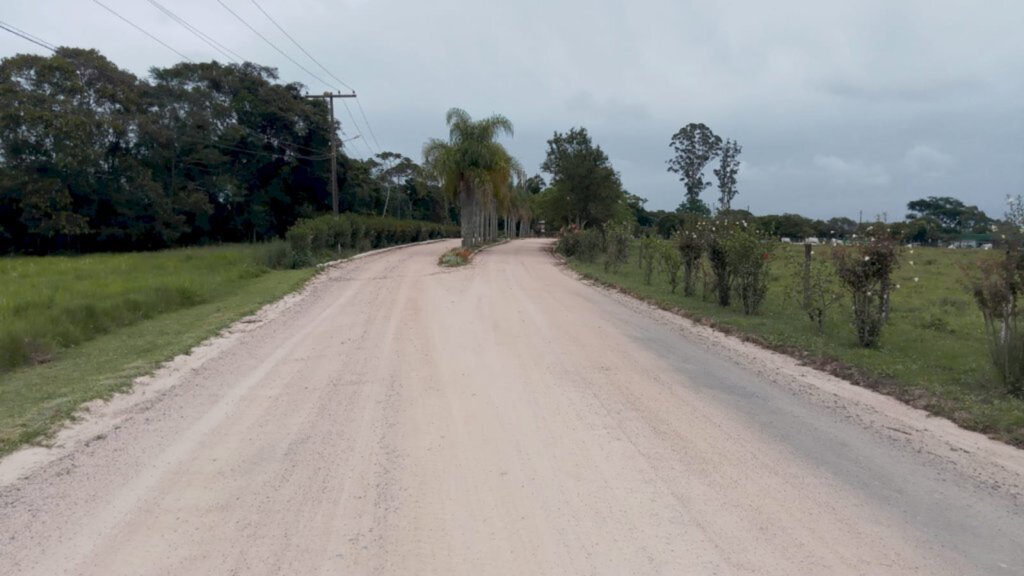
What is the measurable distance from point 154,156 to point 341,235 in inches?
636

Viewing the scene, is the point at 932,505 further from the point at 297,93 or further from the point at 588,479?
the point at 297,93

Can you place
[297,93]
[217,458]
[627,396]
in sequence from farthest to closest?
[297,93], [627,396], [217,458]

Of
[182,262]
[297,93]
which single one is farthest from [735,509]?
[297,93]

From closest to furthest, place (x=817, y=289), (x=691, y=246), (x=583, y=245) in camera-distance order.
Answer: (x=817, y=289) → (x=691, y=246) → (x=583, y=245)

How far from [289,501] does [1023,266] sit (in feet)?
28.1

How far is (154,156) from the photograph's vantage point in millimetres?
45188

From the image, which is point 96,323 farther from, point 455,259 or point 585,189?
point 585,189

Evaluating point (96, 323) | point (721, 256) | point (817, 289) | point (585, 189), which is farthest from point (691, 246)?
point (585, 189)

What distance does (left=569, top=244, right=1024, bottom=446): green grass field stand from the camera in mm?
8070

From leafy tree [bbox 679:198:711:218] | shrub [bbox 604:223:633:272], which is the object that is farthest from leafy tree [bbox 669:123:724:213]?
shrub [bbox 604:223:633:272]

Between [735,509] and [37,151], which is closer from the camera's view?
[735,509]

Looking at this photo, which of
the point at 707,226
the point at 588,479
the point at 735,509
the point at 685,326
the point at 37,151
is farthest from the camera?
the point at 37,151

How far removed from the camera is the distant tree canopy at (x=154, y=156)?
37312 millimetres

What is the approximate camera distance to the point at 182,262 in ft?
89.6
